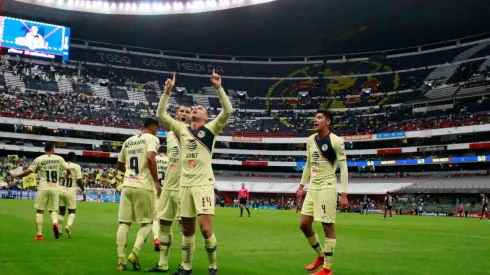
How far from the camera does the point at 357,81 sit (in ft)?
261

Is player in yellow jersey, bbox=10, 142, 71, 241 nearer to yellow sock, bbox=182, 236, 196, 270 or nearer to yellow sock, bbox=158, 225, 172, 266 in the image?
yellow sock, bbox=158, 225, 172, 266

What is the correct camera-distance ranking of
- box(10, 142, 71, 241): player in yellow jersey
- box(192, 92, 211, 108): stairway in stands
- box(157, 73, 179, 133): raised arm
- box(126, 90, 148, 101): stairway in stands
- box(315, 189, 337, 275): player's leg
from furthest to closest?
box(192, 92, 211, 108): stairway in stands → box(126, 90, 148, 101): stairway in stands → box(10, 142, 71, 241): player in yellow jersey → box(315, 189, 337, 275): player's leg → box(157, 73, 179, 133): raised arm

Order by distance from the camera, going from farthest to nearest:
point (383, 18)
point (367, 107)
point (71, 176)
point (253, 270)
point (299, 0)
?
point (367, 107) → point (383, 18) → point (299, 0) → point (71, 176) → point (253, 270)

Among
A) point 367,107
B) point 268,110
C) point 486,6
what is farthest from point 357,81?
point 486,6

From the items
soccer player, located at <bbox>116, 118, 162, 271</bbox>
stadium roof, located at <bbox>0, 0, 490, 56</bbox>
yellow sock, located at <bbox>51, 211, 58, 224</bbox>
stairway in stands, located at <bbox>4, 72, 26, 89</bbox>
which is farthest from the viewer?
stairway in stands, located at <bbox>4, 72, 26, 89</bbox>

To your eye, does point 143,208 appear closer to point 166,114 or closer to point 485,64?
point 166,114

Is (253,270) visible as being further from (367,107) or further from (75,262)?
(367,107)

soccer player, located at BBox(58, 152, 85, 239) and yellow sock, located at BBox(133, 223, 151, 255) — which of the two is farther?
soccer player, located at BBox(58, 152, 85, 239)

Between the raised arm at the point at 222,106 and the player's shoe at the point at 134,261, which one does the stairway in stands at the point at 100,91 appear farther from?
the raised arm at the point at 222,106

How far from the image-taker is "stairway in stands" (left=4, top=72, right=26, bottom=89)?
232 ft

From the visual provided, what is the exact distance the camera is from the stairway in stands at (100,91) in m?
76.7

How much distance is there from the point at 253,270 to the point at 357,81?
241 ft

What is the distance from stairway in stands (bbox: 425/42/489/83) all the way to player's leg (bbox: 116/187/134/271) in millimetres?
67805

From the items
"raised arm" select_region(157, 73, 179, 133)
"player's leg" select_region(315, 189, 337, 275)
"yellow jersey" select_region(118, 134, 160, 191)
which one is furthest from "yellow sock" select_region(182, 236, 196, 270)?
"player's leg" select_region(315, 189, 337, 275)
